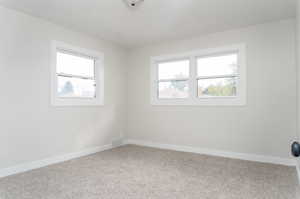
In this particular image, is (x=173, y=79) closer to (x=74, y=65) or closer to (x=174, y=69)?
(x=174, y=69)

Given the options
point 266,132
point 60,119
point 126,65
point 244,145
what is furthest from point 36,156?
point 266,132

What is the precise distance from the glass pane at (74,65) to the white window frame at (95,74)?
84mm

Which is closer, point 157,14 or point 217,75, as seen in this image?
point 157,14

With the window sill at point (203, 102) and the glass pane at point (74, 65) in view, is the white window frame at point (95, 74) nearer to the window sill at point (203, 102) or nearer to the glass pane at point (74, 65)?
the glass pane at point (74, 65)

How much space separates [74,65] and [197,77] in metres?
2.45

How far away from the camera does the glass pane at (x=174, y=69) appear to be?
415cm

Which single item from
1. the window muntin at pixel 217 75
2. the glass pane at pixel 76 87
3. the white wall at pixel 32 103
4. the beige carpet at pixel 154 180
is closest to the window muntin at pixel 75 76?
the glass pane at pixel 76 87

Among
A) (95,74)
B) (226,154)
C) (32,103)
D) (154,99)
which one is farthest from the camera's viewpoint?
(154,99)

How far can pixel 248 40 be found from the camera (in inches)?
134

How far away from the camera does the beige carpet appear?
208 cm

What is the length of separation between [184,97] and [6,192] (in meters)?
3.25

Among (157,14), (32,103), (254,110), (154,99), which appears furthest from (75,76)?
(254,110)

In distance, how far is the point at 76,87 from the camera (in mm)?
3729

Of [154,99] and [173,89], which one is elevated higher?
[173,89]
